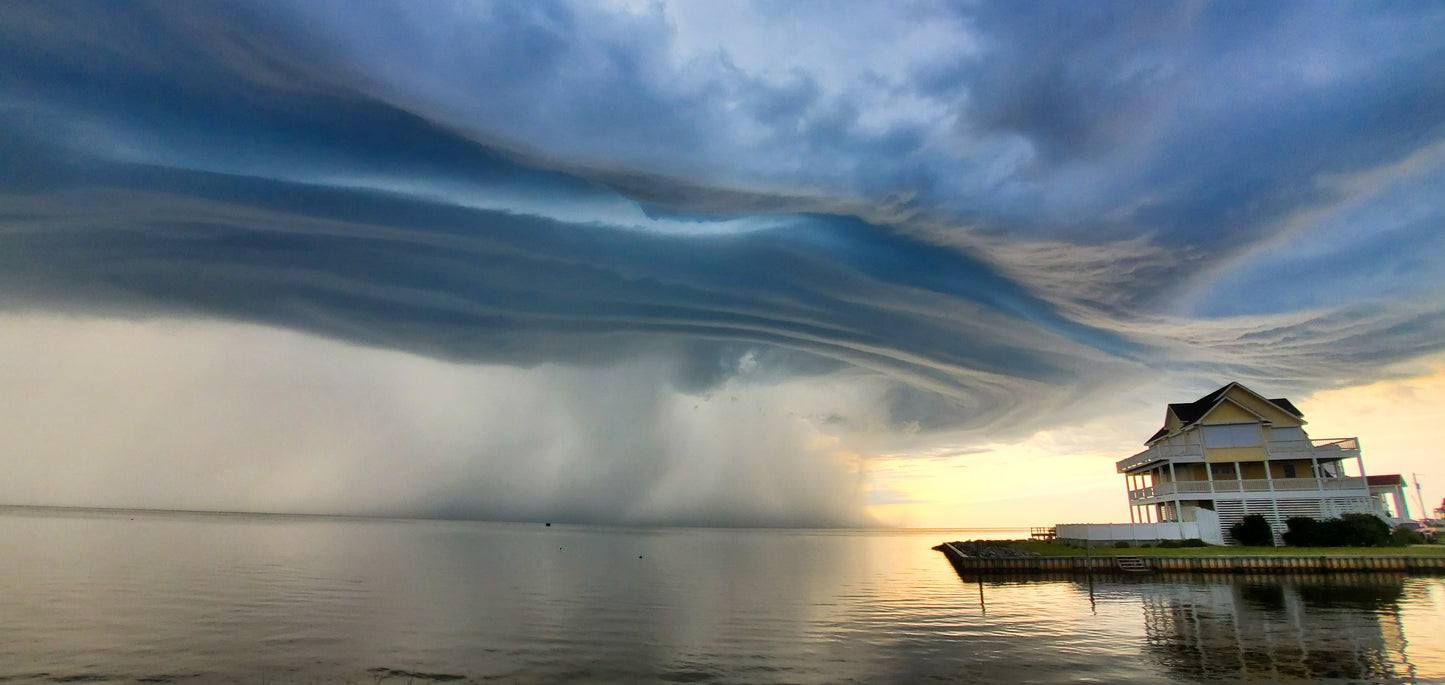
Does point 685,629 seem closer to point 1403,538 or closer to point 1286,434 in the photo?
point 1286,434

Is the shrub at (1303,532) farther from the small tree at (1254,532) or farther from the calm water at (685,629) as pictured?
the calm water at (685,629)

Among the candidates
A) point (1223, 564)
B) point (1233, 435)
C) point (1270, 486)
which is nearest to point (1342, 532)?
point (1270, 486)

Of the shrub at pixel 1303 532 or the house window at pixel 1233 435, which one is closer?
the shrub at pixel 1303 532

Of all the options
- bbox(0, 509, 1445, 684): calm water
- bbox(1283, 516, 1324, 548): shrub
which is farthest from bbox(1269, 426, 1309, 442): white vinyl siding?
bbox(0, 509, 1445, 684): calm water

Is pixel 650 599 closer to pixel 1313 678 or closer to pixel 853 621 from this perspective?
pixel 853 621

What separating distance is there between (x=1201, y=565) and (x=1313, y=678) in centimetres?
3799

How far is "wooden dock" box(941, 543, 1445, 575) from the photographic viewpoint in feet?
171

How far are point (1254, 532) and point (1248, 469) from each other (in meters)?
6.69

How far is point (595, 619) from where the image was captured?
36.2 meters

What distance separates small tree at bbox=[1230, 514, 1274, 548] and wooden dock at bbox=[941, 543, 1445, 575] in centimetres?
644

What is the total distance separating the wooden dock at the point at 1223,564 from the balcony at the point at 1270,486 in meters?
7.97

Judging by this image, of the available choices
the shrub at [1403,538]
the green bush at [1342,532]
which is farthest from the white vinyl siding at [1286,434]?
the shrub at [1403,538]

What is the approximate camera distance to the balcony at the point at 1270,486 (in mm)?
59938

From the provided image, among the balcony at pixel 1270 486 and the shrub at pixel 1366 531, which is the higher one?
the balcony at pixel 1270 486
